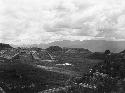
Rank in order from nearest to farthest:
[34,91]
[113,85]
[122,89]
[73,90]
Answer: [122,89]
[113,85]
[73,90]
[34,91]

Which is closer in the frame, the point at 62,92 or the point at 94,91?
the point at 94,91

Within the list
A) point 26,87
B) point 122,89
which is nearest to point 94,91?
point 122,89

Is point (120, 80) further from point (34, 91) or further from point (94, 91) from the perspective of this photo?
point (34, 91)

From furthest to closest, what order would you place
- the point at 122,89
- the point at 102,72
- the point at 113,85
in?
the point at 102,72 < the point at 113,85 < the point at 122,89

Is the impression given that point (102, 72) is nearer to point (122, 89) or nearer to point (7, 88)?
point (122, 89)

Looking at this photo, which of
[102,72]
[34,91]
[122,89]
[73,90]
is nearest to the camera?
[122,89]

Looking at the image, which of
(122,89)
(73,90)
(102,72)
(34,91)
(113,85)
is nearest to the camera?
(122,89)

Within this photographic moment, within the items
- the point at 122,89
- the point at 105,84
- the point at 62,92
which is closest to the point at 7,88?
the point at 62,92

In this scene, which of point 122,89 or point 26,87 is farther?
point 26,87

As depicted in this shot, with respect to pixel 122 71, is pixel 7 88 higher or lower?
lower
